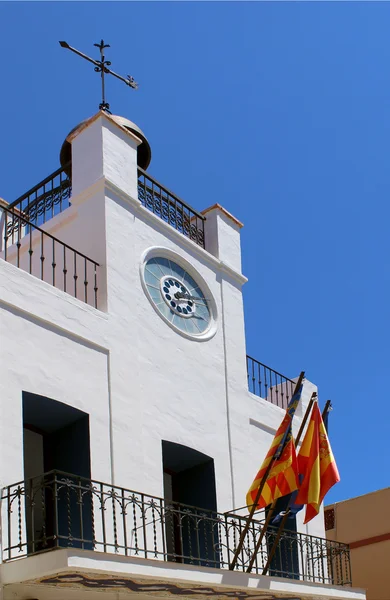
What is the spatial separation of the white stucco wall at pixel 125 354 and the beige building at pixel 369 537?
4126 mm

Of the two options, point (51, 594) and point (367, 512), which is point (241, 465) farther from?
point (367, 512)

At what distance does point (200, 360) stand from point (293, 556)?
3.15 meters

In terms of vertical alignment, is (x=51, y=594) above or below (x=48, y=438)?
below

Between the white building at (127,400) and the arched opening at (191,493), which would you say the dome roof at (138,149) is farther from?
the arched opening at (191,493)

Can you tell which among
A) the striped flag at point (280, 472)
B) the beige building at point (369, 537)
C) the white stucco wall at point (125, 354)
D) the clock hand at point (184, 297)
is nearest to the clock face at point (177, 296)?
the clock hand at point (184, 297)

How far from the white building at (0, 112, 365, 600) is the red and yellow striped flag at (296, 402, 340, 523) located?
87 cm

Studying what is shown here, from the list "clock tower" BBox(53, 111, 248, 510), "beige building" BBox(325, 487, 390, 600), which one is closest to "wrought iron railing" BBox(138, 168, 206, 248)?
"clock tower" BBox(53, 111, 248, 510)

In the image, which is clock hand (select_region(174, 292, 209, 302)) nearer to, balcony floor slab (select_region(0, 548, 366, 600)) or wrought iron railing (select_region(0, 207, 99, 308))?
wrought iron railing (select_region(0, 207, 99, 308))

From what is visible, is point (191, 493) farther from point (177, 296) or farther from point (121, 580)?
point (121, 580)

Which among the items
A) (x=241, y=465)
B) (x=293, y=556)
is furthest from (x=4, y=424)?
(x=293, y=556)

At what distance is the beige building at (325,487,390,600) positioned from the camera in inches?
750

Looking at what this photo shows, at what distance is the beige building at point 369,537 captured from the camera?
1906 centimetres

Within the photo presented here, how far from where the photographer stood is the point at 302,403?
16188 millimetres

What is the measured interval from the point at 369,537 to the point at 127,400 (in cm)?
898
